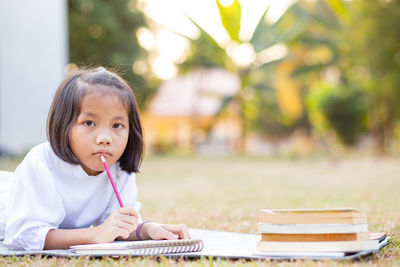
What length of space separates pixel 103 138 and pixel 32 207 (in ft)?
1.03

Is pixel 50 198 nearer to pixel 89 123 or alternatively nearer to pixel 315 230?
pixel 89 123

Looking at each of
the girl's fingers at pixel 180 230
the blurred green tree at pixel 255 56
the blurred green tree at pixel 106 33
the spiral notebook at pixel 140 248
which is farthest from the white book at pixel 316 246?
the blurred green tree at pixel 106 33

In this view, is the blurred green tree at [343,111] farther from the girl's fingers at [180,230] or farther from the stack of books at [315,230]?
the stack of books at [315,230]

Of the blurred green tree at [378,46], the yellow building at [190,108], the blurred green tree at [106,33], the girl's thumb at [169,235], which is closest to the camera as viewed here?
the girl's thumb at [169,235]

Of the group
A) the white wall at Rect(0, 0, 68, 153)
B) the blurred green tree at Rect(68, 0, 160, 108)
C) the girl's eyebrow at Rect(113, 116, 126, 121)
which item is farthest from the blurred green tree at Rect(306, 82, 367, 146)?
the girl's eyebrow at Rect(113, 116, 126, 121)

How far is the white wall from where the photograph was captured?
319 inches

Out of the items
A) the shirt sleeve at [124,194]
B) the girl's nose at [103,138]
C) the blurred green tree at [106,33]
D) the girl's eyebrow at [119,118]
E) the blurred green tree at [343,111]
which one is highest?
the blurred green tree at [106,33]

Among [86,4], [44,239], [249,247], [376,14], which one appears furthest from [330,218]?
[86,4]

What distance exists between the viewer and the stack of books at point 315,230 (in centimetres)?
156

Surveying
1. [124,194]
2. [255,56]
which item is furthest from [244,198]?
[255,56]

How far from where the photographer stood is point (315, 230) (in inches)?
62.0

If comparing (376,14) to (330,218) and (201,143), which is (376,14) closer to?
(201,143)

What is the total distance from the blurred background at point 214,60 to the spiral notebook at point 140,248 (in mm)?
6342

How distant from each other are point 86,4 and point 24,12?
4.63 metres
